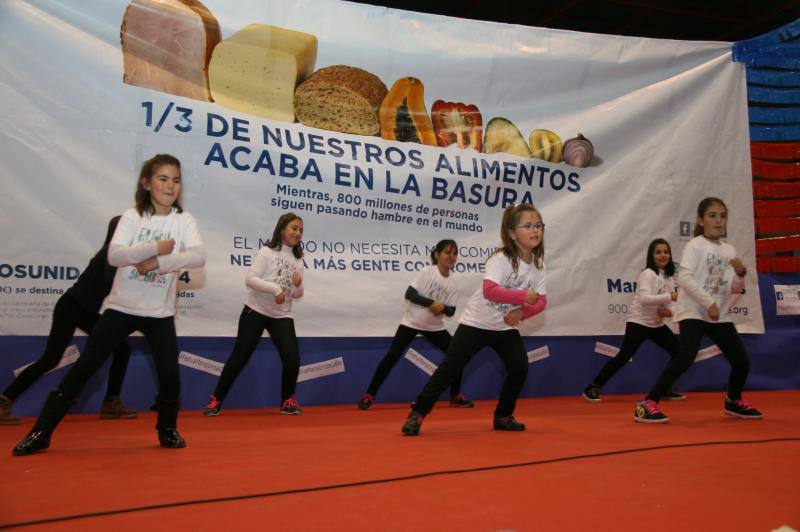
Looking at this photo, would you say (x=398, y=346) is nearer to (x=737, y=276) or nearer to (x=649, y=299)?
(x=649, y=299)

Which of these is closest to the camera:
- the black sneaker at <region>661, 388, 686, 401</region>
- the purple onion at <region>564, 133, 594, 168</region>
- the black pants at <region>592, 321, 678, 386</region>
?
the black pants at <region>592, 321, 678, 386</region>

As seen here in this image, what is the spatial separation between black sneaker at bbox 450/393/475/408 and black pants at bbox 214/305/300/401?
1570 millimetres

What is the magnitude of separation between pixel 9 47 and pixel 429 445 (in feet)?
14.5

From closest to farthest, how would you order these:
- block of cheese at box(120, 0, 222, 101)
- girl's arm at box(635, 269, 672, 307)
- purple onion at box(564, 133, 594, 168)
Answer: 1. block of cheese at box(120, 0, 222, 101)
2. girl's arm at box(635, 269, 672, 307)
3. purple onion at box(564, 133, 594, 168)

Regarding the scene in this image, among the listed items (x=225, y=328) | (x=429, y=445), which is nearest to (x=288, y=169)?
(x=225, y=328)

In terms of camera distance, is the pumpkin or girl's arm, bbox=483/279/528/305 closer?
girl's arm, bbox=483/279/528/305

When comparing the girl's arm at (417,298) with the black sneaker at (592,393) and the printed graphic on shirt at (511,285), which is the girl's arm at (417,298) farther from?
the black sneaker at (592,393)

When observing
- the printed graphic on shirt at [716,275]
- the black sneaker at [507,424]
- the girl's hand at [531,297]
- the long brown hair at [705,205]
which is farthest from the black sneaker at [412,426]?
the long brown hair at [705,205]

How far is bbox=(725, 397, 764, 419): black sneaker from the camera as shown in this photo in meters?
4.94

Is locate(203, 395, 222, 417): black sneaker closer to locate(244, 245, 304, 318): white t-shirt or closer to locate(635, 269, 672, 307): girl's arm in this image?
locate(244, 245, 304, 318): white t-shirt

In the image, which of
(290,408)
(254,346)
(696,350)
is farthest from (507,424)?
(254,346)

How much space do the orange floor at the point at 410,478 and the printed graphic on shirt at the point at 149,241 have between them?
2.80 ft

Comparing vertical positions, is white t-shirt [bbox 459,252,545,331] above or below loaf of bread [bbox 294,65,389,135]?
below

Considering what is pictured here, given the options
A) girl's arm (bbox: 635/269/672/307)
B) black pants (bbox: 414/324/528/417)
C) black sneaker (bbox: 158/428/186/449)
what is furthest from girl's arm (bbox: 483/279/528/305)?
girl's arm (bbox: 635/269/672/307)
